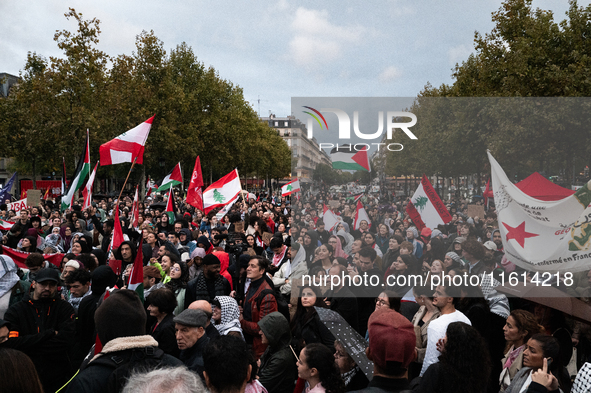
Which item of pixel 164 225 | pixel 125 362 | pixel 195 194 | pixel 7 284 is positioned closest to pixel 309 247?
pixel 7 284

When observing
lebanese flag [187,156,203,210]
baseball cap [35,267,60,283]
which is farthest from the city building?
lebanese flag [187,156,203,210]

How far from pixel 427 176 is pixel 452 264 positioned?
203 centimetres

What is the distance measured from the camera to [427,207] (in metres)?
7.17

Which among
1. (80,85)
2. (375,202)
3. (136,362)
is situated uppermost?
(80,85)

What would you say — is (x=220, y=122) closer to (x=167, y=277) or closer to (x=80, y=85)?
(x=80, y=85)

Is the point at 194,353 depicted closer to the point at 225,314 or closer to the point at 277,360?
the point at 277,360

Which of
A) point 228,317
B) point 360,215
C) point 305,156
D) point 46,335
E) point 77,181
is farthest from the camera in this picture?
point 77,181

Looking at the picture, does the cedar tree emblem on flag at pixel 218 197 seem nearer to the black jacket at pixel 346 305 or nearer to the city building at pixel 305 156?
the city building at pixel 305 156

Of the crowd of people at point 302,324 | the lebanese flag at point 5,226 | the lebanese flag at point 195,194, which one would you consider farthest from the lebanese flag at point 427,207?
the lebanese flag at point 5,226

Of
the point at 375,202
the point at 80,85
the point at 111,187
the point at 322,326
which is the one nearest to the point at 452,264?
the point at 375,202

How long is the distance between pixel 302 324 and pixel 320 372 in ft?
5.23

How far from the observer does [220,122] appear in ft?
134

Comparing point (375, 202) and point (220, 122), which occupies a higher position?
point (220, 122)

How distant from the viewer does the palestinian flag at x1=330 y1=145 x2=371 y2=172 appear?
18.7 feet
